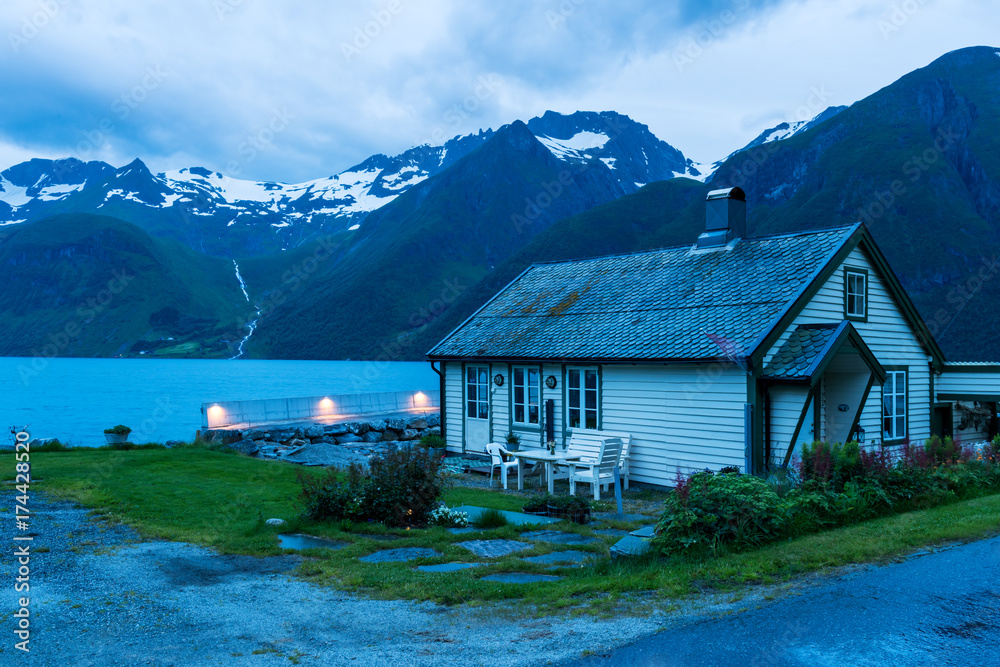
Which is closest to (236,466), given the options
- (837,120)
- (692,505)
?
(692,505)

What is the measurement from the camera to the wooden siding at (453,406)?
2197cm

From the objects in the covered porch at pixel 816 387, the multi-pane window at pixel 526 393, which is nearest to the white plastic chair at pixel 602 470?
the covered porch at pixel 816 387

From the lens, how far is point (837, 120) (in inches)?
7505

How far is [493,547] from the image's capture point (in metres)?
9.92

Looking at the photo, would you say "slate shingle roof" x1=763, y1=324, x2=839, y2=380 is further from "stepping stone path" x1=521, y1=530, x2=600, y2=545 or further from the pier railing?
the pier railing

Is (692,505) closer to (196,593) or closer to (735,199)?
(196,593)

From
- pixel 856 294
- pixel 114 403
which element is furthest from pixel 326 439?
pixel 114 403

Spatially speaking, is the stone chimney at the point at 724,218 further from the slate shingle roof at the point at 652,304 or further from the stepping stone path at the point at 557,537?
the stepping stone path at the point at 557,537

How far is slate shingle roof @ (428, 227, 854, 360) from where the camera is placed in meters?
16.2

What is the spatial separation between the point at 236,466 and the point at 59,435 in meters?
38.2

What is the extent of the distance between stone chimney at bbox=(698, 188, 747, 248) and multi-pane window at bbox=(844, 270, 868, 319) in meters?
3.62

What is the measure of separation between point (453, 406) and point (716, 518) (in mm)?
14391

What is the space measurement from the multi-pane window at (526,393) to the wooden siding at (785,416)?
6388 mm

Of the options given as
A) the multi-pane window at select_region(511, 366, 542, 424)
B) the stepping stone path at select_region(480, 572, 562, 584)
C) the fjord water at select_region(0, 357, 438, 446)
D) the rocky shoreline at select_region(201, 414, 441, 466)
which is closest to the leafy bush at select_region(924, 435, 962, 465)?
the stepping stone path at select_region(480, 572, 562, 584)
